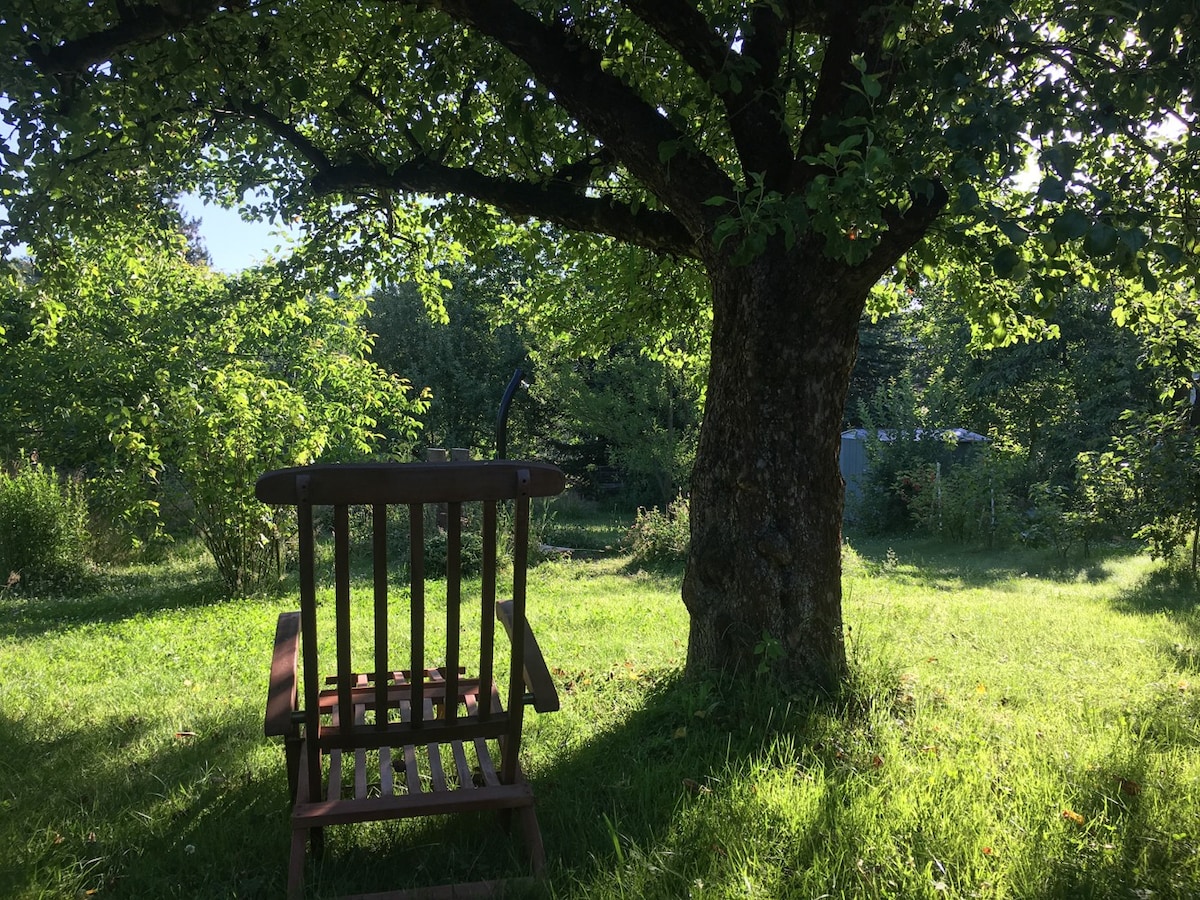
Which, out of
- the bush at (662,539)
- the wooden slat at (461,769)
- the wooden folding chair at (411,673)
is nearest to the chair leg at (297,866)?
the wooden folding chair at (411,673)

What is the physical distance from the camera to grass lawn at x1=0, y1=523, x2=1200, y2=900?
2.29 m

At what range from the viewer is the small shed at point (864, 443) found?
17.1 metres

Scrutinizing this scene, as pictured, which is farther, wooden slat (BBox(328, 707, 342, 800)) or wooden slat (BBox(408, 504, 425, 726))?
wooden slat (BBox(328, 707, 342, 800))

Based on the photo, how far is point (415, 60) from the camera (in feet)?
16.1

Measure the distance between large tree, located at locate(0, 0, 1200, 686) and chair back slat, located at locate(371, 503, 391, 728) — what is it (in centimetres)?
145

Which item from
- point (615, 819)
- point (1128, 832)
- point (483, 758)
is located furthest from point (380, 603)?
point (1128, 832)

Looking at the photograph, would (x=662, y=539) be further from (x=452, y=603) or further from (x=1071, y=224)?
(x=1071, y=224)

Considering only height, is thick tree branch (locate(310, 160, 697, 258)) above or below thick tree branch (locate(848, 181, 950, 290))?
above

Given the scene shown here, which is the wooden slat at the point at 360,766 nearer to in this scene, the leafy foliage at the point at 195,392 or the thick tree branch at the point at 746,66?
the thick tree branch at the point at 746,66

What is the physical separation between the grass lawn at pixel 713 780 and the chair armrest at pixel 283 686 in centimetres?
47

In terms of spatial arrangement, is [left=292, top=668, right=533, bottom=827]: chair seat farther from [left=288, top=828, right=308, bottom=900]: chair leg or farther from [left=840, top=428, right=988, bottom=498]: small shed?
[left=840, top=428, right=988, bottom=498]: small shed

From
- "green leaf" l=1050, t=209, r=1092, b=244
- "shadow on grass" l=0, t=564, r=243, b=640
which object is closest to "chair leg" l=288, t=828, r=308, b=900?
"green leaf" l=1050, t=209, r=1092, b=244

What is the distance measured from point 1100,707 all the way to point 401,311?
2406cm

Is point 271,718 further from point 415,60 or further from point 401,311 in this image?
point 401,311
